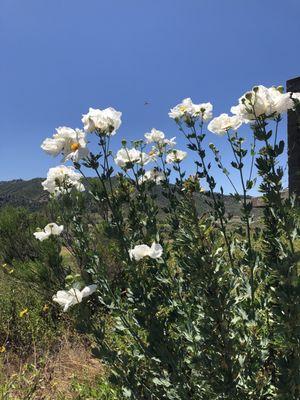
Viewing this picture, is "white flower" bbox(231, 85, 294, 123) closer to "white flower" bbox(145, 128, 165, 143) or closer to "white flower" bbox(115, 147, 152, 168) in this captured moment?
"white flower" bbox(115, 147, 152, 168)

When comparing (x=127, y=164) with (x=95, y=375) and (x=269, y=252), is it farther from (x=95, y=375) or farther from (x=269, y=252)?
(x=95, y=375)

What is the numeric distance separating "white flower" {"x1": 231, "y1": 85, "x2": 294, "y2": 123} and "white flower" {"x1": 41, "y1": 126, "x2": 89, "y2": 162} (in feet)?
2.99

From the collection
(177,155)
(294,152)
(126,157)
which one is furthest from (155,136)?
(294,152)

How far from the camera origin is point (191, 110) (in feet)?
9.46

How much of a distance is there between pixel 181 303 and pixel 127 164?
1.07m

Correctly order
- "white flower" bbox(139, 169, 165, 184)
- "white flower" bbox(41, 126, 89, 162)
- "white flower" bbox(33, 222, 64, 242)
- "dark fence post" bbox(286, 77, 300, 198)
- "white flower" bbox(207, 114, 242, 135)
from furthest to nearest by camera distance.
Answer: "dark fence post" bbox(286, 77, 300, 198), "white flower" bbox(139, 169, 165, 184), "white flower" bbox(33, 222, 64, 242), "white flower" bbox(207, 114, 242, 135), "white flower" bbox(41, 126, 89, 162)

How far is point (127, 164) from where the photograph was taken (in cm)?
286

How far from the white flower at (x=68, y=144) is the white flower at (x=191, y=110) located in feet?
3.01

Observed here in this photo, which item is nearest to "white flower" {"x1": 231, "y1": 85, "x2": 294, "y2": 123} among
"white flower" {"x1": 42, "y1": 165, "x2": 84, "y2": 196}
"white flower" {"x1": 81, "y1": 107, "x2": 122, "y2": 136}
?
"white flower" {"x1": 81, "y1": 107, "x2": 122, "y2": 136}

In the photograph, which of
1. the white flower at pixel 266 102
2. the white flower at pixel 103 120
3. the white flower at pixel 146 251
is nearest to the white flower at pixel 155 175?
the white flower at pixel 103 120

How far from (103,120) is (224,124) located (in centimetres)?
80

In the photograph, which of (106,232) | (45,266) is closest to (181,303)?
(106,232)

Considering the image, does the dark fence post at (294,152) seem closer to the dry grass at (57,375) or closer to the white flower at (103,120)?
the dry grass at (57,375)

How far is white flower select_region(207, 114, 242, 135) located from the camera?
243 cm
